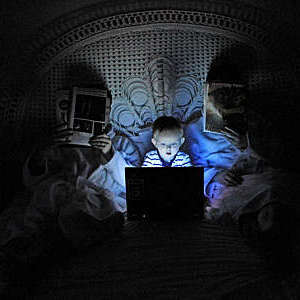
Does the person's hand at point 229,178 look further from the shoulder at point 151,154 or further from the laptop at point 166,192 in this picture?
the shoulder at point 151,154

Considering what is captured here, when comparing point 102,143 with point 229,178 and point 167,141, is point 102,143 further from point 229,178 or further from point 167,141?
point 229,178

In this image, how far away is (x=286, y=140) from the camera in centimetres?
287

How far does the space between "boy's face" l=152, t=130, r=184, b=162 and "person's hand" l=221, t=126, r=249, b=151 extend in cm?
32

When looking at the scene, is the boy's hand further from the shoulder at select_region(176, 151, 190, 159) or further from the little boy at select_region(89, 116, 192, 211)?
the shoulder at select_region(176, 151, 190, 159)

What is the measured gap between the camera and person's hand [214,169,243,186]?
8.57 feet

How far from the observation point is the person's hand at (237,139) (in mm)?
2762

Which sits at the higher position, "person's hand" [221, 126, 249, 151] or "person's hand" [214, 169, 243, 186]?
"person's hand" [221, 126, 249, 151]

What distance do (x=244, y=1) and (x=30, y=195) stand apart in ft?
5.72

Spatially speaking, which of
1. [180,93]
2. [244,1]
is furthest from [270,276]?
[244,1]

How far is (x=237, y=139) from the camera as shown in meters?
2.78

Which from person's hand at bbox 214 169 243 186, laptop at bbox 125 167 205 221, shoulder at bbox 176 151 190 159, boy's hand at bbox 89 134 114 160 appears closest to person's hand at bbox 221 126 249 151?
person's hand at bbox 214 169 243 186

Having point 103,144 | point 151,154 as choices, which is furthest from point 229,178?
point 103,144

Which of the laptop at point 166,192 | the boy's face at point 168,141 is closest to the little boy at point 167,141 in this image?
the boy's face at point 168,141

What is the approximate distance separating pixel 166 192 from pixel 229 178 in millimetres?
426
